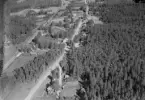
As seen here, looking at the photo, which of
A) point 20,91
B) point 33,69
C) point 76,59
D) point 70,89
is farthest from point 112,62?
point 20,91

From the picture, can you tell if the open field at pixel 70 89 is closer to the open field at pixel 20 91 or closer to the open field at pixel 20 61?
the open field at pixel 20 91

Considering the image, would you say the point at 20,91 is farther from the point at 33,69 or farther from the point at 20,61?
the point at 20,61

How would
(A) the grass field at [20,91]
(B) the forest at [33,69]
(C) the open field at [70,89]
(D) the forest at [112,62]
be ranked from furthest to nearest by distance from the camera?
(B) the forest at [33,69], (C) the open field at [70,89], (A) the grass field at [20,91], (D) the forest at [112,62]

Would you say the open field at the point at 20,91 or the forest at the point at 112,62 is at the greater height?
the forest at the point at 112,62

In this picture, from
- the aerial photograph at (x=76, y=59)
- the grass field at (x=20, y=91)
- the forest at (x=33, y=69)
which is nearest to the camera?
the aerial photograph at (x=76, y=59)

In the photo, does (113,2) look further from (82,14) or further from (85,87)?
(85,87)

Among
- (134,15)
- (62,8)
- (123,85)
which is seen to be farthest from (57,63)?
(62,8)

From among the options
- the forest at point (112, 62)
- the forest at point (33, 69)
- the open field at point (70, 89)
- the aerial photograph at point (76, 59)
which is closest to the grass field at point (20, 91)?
the aerial photograph at point (76, 59)

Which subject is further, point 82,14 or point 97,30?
point 82,14
